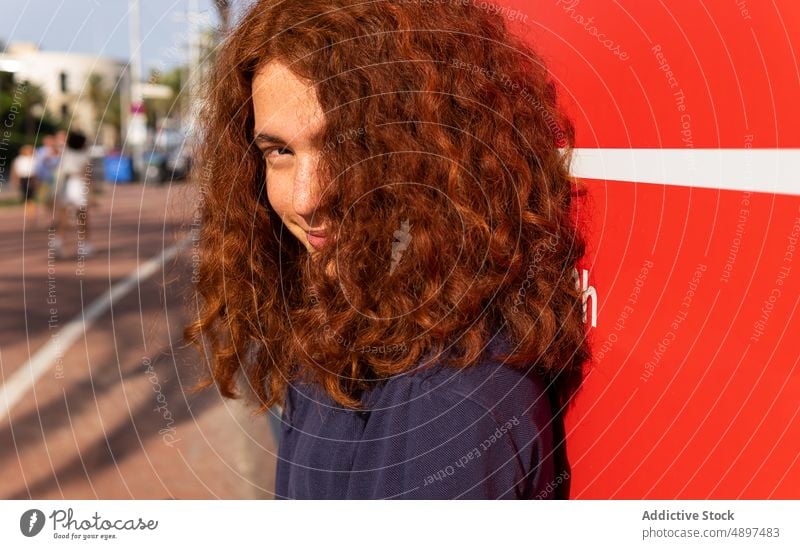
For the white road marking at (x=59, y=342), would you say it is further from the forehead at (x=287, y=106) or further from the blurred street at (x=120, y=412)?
the forehead at (x=287, y=106)

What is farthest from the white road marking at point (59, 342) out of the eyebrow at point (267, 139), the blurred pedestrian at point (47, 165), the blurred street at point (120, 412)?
the blurred pedestrian at point (47, 165)

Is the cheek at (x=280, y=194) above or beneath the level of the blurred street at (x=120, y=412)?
above

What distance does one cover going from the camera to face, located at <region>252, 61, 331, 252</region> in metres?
1.07

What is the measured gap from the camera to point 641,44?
1039 millimetres

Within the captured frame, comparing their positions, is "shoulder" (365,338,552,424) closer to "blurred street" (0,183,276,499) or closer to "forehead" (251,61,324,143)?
"forehead" (251,61,324,143)

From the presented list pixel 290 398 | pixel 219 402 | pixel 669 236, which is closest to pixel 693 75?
pixel 669 236

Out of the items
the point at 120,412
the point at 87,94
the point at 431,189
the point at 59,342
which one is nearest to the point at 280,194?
→ the point at 431,189

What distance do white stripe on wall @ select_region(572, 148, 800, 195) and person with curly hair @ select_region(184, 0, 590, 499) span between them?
6 cm

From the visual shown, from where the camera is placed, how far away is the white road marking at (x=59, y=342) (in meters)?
4.00

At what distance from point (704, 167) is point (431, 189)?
1.11 ft

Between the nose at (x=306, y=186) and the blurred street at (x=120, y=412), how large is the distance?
1.31 ft

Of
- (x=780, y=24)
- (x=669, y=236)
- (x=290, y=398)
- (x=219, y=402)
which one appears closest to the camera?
(x=780, y=24)

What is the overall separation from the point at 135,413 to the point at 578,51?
10.9 feet

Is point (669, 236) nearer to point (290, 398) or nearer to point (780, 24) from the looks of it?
point (780, 24)
